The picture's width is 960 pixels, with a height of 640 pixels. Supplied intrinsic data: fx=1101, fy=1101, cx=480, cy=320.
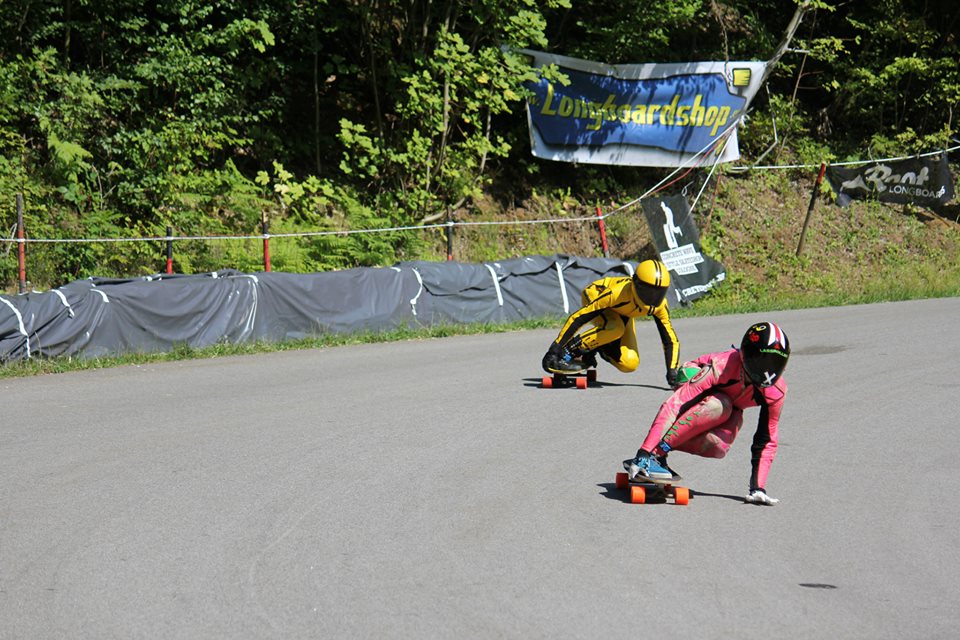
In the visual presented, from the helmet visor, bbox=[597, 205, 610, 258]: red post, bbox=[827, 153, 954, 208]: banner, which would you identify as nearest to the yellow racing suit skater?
the helmet visor

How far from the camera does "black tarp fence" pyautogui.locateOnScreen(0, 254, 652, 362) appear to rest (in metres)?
13.4

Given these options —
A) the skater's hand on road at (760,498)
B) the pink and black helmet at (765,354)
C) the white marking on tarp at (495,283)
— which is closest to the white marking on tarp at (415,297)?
the white marking on tarp at (495,283)

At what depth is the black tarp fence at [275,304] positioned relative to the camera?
43.9 ft

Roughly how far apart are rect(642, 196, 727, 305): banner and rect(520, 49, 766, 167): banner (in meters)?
3.30

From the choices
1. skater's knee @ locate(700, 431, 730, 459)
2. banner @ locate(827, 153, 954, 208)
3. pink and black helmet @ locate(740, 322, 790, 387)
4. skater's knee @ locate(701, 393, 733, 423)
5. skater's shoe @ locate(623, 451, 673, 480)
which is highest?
banner @ locate(827, 153, 954, 208)

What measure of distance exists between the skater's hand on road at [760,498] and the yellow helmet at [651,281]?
3941 millimetres

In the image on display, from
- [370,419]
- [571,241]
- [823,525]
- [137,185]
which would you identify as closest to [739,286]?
[571,241]

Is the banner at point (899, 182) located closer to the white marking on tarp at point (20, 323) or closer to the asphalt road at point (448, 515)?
the asphalt road at point (448, 515)

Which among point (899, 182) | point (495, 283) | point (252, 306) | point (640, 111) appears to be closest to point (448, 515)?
point (252, 306)

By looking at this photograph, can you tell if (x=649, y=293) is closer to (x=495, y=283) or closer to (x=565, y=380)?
(x=565, y=380)

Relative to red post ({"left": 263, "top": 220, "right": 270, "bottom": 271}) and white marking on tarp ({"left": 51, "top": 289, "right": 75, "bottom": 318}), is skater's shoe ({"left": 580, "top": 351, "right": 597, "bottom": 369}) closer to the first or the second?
white marking on tarp ({"left": 51, "top": 289, "right": 75, "bottom": 318})

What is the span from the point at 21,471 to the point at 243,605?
11.6 ft

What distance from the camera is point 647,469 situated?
24.3ft

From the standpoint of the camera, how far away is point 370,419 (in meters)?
10.2
